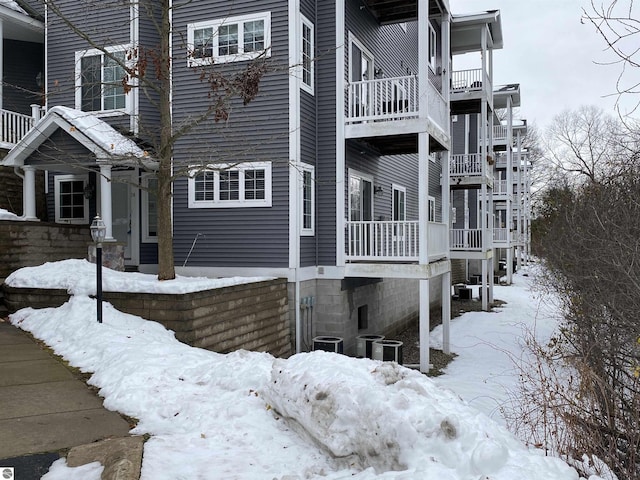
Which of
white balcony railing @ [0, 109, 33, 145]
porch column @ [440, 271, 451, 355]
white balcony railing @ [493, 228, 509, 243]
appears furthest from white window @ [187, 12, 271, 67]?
white balcony railing @ [493, 228, 509, 243]

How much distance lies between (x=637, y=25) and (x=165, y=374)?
211 inches

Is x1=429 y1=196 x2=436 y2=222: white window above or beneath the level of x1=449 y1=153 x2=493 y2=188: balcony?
beneath

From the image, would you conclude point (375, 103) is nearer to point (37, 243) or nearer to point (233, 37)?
point (233, 37)

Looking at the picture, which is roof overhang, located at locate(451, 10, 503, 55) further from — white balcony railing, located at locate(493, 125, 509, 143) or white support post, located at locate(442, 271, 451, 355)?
white balcony railing, located at locate(493, 125, 509, 143)

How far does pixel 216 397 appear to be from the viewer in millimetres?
5453

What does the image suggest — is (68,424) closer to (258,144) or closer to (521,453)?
(521,453)

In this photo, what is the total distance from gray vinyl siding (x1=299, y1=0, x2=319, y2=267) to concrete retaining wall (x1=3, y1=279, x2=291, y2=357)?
1079mm

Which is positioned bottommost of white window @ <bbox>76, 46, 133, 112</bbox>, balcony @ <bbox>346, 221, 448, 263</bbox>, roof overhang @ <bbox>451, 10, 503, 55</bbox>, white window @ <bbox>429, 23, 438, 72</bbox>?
balcony @ <bbox>346, 221, 448, 263</bbox>

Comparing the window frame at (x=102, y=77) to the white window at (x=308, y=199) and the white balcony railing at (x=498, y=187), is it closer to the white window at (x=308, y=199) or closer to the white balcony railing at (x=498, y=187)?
the white window at (x=308, y=199)

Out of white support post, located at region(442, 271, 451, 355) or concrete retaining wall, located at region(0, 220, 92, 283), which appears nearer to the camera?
concrete retaining wall, located at region(0, 220, 92, 283)

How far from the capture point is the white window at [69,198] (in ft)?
43.3

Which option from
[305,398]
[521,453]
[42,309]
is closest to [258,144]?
[42,309]

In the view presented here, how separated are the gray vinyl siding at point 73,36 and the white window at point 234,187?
2.46 meters

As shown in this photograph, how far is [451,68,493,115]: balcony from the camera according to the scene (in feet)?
62.2
